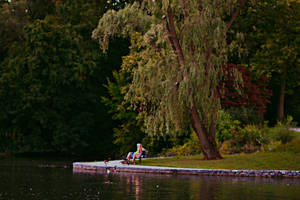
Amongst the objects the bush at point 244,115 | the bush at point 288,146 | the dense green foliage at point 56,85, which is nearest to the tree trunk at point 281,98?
the bush at point 244,115

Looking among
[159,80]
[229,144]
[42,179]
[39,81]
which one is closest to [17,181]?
[42,179]

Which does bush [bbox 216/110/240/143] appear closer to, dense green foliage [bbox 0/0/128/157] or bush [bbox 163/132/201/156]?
bush [bbox 163/132/201/156]

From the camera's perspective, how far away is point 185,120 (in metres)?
31.0

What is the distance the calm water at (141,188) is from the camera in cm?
1689

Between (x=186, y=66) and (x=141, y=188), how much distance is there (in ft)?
36.3

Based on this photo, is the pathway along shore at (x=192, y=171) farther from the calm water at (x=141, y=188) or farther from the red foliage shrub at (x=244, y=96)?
the red foliage shrub at (x=244, y=96)

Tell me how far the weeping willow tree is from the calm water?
5.93 m

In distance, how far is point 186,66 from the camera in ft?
96.2

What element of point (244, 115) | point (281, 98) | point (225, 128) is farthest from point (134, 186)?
point (281, 98)

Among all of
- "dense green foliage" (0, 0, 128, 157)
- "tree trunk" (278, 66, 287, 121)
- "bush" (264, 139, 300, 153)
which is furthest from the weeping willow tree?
"dense green foliage" (0, 0, 128, 157)

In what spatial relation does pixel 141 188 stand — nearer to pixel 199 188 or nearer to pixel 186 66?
pixel 199 188

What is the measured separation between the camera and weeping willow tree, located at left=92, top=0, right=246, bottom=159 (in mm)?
29375

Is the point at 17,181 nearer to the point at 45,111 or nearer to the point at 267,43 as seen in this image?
the point at 45,111

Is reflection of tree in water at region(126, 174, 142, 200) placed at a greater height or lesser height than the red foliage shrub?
lesser
